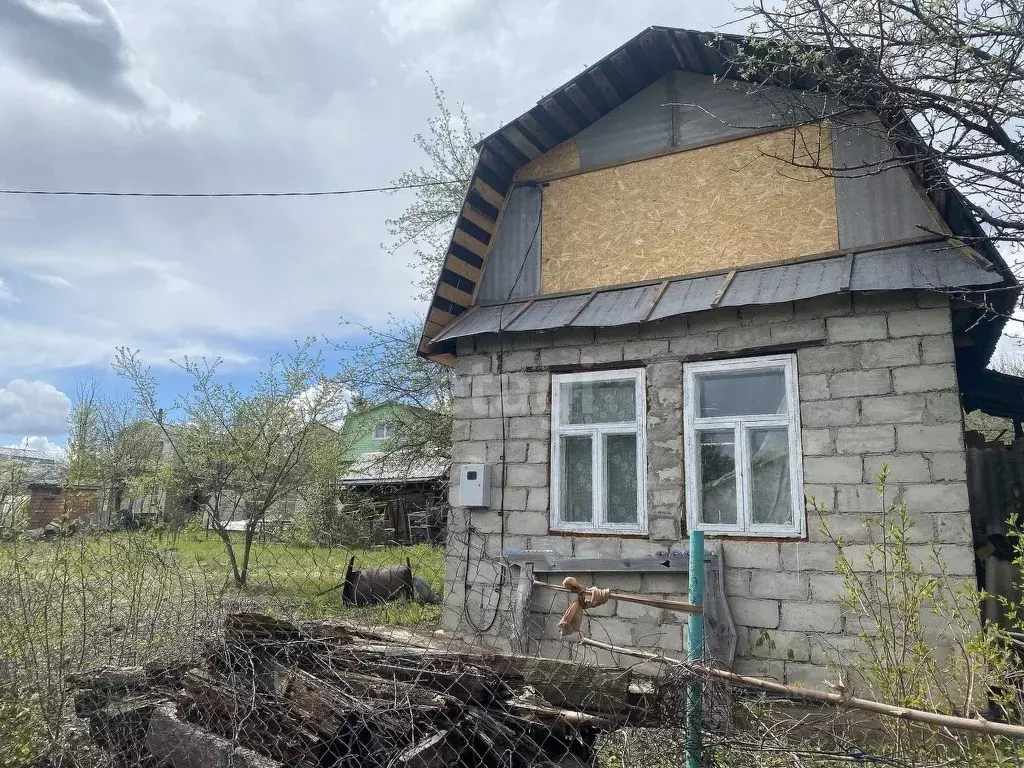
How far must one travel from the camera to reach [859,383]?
5.33 meters

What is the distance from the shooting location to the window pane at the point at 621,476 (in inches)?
243

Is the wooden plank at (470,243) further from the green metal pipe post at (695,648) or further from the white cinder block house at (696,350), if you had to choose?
the green metal pipe post at (695,648)

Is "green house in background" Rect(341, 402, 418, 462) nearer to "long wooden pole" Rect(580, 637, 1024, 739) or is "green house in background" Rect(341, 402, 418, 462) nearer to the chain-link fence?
the chain-link fence

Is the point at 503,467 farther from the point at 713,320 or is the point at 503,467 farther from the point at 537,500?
the point at 713,320

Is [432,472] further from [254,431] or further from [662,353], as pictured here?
[662,353]

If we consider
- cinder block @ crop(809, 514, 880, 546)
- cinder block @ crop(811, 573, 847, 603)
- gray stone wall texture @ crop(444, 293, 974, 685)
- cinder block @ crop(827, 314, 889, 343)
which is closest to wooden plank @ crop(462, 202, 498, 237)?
gray stone wall texture @ crop(444, 293, 974, 685)

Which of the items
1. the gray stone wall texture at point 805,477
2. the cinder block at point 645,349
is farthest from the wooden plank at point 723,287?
the cinder block at point 645,349

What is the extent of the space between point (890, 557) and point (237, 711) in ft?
14.7

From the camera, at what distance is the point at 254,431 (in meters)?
12.2

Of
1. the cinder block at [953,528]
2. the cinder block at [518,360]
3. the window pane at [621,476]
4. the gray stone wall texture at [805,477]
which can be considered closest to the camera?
the cinder block at [953,528]

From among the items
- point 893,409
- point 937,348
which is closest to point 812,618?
point 893,409

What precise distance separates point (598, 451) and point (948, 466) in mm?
2775

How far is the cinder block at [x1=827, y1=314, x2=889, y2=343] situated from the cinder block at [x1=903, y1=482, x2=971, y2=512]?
1199mm

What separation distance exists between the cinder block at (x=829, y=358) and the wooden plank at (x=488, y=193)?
12.4 feet
